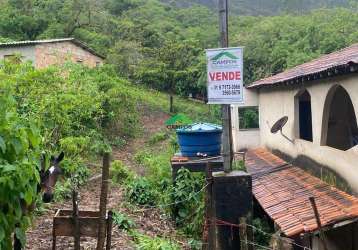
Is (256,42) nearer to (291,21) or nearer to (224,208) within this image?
(291,21)

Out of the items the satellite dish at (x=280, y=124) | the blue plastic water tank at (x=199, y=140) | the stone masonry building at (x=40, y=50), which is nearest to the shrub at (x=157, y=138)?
the stone masonry building at (x=40, y=50)

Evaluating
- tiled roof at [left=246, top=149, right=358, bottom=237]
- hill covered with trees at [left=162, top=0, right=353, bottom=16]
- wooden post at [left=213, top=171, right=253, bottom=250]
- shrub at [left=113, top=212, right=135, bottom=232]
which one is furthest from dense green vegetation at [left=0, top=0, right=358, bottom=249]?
hill covered with trees at [left=162, top=0, right=353, bottom=16]

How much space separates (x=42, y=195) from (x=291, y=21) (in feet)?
120

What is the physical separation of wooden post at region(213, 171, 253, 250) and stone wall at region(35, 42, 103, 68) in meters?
14.4

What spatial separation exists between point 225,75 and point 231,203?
2.25m

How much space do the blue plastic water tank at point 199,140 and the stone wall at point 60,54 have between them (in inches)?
433

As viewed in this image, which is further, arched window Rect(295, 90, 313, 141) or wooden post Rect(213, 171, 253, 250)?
arched window Rect(295, 90, 313, 141)

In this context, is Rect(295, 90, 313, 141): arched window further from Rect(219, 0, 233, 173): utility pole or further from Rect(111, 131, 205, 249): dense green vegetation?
Rect(219, 0, 233, 173): utility pole

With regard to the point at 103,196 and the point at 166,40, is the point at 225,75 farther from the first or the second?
the point at 166,40

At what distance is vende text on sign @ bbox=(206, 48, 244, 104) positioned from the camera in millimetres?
7832

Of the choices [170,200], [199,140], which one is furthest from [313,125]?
[170,200]

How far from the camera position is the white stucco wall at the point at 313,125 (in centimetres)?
793

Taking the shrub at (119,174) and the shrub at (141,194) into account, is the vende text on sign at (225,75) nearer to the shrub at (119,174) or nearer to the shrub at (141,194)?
the shrub at (141,194)

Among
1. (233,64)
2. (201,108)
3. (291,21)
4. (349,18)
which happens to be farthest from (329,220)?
(291,21)
